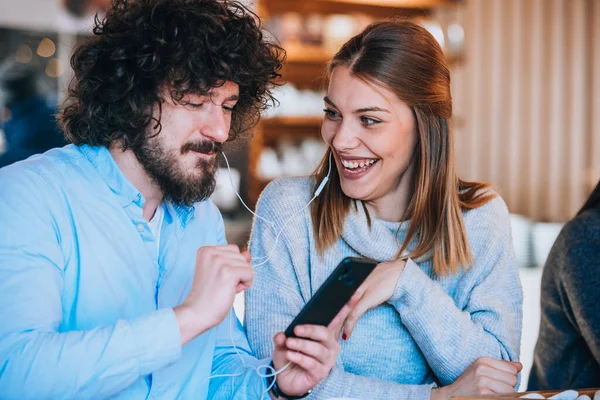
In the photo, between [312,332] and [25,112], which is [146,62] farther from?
[25,112]

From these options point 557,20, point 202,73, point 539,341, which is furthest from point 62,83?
point 557,20

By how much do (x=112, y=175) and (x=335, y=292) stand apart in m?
0.51

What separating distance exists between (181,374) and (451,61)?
3.43 m

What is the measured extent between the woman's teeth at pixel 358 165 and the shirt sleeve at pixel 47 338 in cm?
72

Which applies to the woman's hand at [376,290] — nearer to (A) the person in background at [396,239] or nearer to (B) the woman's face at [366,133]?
(A) the person in background at [396,239]

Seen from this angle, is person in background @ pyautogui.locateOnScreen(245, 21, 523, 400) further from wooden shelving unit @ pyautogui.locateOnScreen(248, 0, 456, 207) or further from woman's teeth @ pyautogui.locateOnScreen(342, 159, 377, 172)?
wooden shelving unit @ pyautogui.locateOnScreen(248, 0, 456, 207)

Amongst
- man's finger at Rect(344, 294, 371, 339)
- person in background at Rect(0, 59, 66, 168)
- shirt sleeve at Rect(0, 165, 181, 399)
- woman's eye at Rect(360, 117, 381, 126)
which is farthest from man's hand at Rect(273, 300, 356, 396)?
person in background at Rect(0, 59, 66, 168)

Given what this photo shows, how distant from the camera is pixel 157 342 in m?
1.02

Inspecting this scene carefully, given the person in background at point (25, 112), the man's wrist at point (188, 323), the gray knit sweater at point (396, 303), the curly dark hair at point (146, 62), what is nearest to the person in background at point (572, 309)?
the gray knit sweater at point (396, 303)

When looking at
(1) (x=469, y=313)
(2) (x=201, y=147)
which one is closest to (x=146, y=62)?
(2) (x=201, y=147)

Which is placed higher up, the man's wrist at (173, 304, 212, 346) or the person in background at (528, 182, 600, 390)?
the man's wrist at (173, 304, 212, 346)

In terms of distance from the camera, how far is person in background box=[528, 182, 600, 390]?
167cm

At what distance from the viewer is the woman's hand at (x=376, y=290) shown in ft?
4.74

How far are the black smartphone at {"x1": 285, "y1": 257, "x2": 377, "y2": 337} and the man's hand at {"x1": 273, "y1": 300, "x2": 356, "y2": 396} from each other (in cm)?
2
